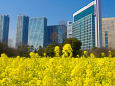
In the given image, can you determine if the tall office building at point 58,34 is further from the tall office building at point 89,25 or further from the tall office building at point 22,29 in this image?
the tall office building at point 22,29

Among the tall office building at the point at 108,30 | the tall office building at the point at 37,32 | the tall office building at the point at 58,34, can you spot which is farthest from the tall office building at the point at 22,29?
the tall office building at the point at 58,34

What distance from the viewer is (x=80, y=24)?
80.9m

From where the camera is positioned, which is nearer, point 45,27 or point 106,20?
point 106,20

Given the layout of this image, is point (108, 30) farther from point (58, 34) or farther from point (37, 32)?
point (37, 32)

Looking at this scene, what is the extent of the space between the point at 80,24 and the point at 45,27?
50.2 metres

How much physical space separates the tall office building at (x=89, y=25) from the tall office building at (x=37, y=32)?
40.0 metres

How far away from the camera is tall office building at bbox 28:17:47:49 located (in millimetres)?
116762

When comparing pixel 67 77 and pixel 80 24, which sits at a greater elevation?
pixel 80 24

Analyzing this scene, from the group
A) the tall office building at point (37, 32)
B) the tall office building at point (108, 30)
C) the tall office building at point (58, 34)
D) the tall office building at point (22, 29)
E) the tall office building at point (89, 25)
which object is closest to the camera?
the tall office building at point (58, 34)

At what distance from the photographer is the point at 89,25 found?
71812 millimetres

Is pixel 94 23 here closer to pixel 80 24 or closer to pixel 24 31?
pixel 80 24

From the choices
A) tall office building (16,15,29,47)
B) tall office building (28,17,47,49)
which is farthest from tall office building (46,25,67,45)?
tall office building (16,15,29,47)

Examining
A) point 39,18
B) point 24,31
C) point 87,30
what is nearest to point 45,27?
point 39,18

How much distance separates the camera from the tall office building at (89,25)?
65188 mm
